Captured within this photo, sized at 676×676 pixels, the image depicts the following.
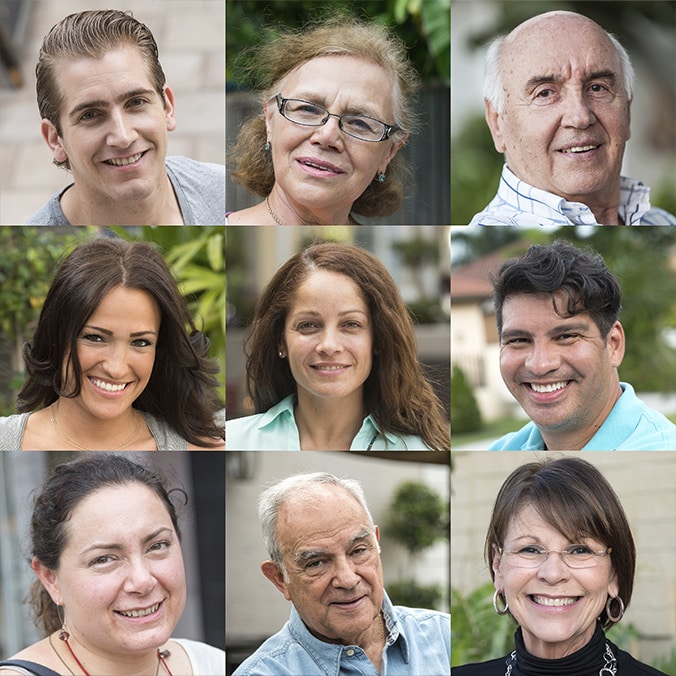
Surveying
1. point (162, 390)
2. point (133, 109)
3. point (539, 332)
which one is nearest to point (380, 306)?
point (539, 332)

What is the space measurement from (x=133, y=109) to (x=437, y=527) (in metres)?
1.49

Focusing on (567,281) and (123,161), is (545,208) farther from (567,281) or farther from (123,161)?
(123,161)

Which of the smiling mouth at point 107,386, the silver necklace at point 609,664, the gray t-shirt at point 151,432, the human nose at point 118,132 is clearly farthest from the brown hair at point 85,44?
the silver necklace at point 609,664

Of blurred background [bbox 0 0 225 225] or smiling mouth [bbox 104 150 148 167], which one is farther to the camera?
blurred background [bbox 0 0 225 225]

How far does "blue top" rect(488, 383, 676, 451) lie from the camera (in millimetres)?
2828

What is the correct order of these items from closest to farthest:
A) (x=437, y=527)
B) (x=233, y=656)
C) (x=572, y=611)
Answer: (x=572, y=611) → (x=233, y=656) → (x=437, y=527)

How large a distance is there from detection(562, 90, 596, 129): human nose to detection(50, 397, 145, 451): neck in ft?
4.66

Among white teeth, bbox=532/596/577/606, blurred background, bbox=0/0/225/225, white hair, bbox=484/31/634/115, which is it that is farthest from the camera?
blurred background, bbox=0/0/225/225

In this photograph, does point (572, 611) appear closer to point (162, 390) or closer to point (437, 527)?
point (437, 527)

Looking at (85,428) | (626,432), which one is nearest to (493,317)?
(626,432)

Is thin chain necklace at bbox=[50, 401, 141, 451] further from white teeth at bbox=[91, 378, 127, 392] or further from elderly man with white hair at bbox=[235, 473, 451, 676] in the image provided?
elderly man with white hair at bbox=[235, 473, 451, 676]

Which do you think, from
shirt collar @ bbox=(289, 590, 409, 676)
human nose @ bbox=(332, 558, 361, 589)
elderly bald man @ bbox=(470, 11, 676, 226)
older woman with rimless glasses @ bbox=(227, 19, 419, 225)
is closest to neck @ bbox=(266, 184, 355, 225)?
older woman with rimless glasses @ bbox=(227, 19, 419, 225)

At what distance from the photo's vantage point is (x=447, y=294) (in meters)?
2.96

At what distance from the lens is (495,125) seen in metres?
2.87
